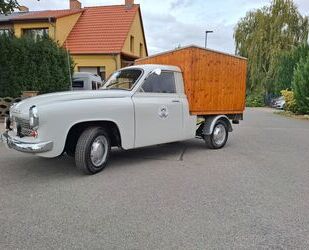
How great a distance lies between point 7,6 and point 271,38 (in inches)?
1193

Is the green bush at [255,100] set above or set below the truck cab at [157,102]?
below

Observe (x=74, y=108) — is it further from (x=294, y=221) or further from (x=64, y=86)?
(x=64, y=86)

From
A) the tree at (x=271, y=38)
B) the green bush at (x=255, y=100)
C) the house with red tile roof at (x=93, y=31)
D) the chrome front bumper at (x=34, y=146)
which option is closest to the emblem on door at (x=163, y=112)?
the chrome front bumper at (x=34, y=146)

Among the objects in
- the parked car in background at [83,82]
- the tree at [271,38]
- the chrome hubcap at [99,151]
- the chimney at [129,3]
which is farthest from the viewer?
the tree at [271,38]

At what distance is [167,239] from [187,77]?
5.26 m

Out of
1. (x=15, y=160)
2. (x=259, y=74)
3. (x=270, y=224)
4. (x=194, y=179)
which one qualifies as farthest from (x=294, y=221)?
(x=259, y=74)

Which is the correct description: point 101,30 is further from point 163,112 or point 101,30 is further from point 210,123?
point 163,112

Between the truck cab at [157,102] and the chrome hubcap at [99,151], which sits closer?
the chrome hubcap at [99,151]

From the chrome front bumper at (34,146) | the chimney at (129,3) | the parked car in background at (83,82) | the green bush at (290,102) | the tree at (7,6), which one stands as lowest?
the green bush at (290,102)

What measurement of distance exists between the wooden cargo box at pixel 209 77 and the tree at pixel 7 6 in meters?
6.19

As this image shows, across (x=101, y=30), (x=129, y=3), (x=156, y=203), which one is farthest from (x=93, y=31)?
(x=156, y=203)

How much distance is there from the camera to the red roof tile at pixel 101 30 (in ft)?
93.6

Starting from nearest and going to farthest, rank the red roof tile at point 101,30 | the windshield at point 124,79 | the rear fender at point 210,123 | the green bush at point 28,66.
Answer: the windshield at point 124,79, the rear fender at point 210,123, the green bush at point 28,66, the red roof tile at point 101,30

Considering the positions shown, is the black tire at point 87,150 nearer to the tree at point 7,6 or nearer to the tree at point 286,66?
the tree at point 7,6
